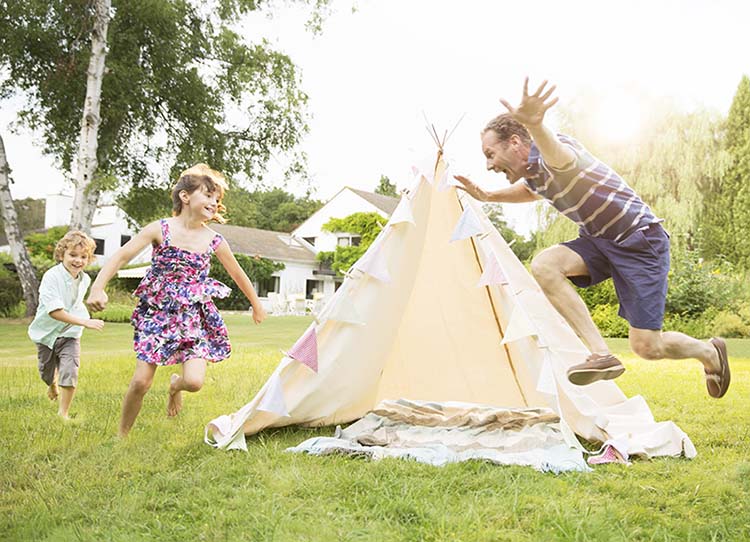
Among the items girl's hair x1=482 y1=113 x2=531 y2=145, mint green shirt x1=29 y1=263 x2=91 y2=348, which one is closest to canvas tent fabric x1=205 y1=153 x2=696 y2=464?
girl's hair x1=482 y1=113 x2=531 y2=145

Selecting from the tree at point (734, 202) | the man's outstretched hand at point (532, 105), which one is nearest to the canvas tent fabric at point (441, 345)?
the man's outstretched hand at point (532, 105)

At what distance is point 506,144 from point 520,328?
89 cm

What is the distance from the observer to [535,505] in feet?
8.20

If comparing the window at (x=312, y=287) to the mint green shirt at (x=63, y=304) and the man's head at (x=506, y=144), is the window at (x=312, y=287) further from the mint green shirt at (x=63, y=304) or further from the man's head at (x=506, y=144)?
the man's head at (x=506, y=144)

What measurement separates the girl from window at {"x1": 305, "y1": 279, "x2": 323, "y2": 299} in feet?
95.8

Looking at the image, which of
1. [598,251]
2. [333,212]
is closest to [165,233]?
[598,251]

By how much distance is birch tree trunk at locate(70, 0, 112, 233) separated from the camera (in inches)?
471

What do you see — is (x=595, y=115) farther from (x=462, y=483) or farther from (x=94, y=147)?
(x=462, y=483)

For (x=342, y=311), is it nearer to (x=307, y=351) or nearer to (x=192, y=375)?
(x=307, y=351)

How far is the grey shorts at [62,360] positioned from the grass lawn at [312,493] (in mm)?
298

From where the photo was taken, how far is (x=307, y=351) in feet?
11.8

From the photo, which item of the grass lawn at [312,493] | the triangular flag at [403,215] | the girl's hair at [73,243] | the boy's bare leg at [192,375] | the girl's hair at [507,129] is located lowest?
the grass lawn at [312,493]

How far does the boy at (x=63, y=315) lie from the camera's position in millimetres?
4227

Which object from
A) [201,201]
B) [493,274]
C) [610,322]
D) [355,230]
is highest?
[355,230]
